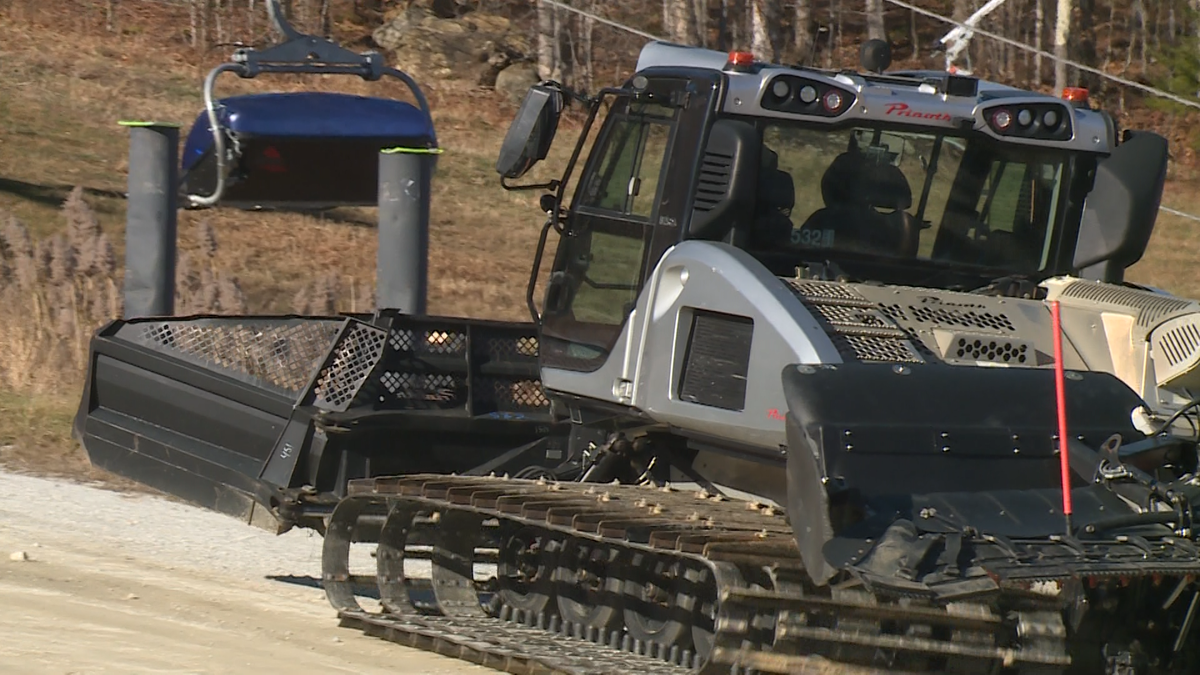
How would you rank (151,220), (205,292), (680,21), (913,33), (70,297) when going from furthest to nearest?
1. (913,33)
2. (680,21)
3. (205,292)
4. (70,297)
5. (151,220)

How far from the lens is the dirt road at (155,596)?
6539mm

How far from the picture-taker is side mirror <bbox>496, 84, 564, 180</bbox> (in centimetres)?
723

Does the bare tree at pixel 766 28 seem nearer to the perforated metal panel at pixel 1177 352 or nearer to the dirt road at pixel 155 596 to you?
the dirt road at pixel 155 596

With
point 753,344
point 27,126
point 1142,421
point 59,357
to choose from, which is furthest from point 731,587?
point 27,126

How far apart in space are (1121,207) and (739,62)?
1.81 meters

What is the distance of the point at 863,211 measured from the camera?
753 centimetres

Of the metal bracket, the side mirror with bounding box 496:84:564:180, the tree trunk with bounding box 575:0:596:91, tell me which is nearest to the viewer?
the side mirror with bounding box 496:84:564:180

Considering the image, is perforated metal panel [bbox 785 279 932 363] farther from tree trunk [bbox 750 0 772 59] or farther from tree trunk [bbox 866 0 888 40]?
tree trunk [bbox 866 0 888 40]

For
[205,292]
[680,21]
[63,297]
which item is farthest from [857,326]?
[680,21]

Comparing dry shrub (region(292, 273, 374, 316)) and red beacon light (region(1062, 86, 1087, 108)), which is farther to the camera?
dry shrub (region(292, 273, 374, 316))

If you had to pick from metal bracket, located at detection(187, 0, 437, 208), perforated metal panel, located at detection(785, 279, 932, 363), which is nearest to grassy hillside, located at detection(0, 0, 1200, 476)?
metal bracket, located at detection(187, 0, 437, 208)

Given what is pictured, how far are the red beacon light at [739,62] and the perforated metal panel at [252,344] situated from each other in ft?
7.49

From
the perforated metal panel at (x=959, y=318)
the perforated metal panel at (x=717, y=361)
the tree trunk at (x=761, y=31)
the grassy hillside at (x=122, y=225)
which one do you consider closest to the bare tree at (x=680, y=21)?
the tree trunk at (x=761, y=31)

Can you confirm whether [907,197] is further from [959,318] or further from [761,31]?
[761,31]
